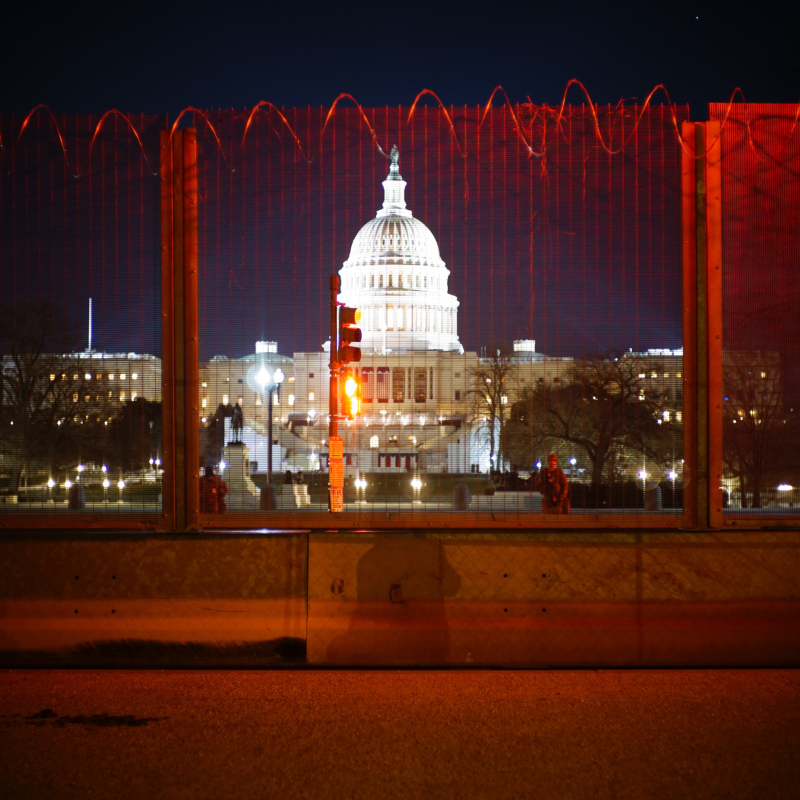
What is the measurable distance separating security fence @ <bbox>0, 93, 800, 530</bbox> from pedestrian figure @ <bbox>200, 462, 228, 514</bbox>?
0.06 feet

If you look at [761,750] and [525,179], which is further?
[525,179]

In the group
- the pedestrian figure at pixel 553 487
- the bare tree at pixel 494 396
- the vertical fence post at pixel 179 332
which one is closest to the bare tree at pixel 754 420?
the pedestrian figure at pixel 553 487

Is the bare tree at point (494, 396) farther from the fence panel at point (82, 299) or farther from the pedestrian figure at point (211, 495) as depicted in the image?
the fence panel at point (82, 299)

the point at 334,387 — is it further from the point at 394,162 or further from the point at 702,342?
the point at 702,342

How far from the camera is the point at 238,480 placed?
837cm

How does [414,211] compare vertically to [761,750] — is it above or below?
above

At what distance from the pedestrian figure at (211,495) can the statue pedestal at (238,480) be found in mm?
64

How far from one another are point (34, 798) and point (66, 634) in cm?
271

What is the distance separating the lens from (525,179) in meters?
8.12

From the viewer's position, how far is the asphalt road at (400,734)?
463 centimetres

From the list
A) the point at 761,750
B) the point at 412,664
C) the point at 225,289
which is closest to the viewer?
the point at 761,750

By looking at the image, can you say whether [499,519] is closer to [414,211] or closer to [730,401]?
[730,401]

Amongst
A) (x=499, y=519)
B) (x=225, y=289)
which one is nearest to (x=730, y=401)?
(x=499, y=519)

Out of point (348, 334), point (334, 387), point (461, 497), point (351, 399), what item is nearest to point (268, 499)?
point (461, 497)
